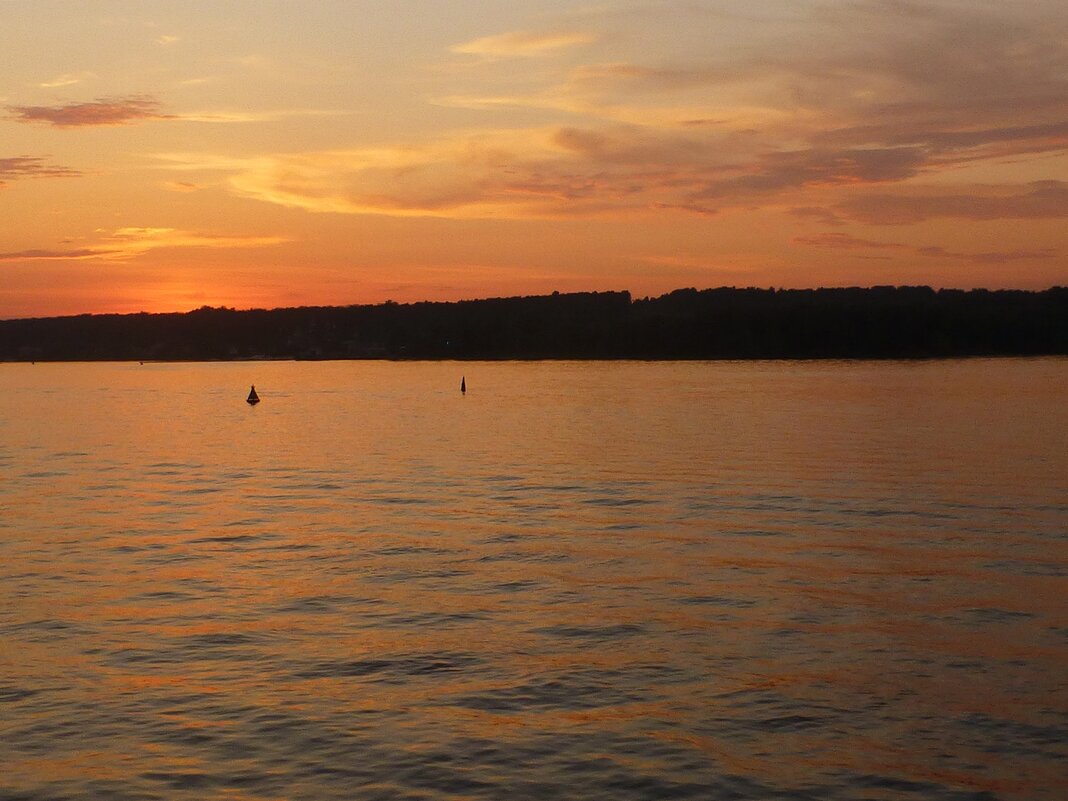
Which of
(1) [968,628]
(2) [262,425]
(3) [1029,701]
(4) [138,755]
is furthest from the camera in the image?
(2) [262,425]

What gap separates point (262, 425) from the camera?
96750mm

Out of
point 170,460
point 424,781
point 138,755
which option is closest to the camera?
point 424,781

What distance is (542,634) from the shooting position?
70.0ft

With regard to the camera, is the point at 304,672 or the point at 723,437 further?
the point at 723,437

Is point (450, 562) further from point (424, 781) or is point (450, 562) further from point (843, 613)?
point (424, 781)

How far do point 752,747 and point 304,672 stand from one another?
759 cm

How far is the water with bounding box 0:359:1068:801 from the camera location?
14703 mm

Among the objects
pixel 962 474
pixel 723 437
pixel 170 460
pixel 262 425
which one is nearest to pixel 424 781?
pixel 962 474

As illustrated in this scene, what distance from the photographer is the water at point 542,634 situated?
14.7m

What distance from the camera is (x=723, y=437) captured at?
70500 mm

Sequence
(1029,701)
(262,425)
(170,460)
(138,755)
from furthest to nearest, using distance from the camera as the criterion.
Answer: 1. (262,425)
2. (170,460)
3. (1029,701)
4. (138,755)

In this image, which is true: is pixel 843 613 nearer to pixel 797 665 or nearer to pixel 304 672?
pixel 797 665

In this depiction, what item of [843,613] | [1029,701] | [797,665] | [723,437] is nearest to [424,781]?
[797,665]

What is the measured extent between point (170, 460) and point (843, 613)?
159 feet
